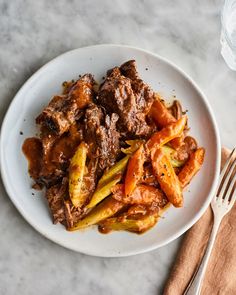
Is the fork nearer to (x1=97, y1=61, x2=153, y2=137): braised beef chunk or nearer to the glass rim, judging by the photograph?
(x1=97, y1=61, x2=153, y2=137): braised beef chunk

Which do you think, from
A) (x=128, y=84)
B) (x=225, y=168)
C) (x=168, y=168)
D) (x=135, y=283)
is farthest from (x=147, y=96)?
(x=135, y=283)

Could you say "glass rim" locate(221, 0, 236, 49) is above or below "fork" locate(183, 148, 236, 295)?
above

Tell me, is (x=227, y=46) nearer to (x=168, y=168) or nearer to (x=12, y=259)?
(x=168, y=168)

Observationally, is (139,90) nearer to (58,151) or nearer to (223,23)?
(58,151)

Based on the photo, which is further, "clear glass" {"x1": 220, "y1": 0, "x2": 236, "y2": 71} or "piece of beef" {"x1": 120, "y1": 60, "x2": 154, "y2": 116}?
"clear glass" {"x1": 220, "y1": 0, "x2": 236, "y2": 71}

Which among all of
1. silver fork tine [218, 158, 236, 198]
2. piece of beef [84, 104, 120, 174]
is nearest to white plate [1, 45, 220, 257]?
silver fork tine [218, 158, 236, 198]

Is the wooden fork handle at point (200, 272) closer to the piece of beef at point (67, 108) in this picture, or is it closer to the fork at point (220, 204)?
the fork at point (220, 204)
